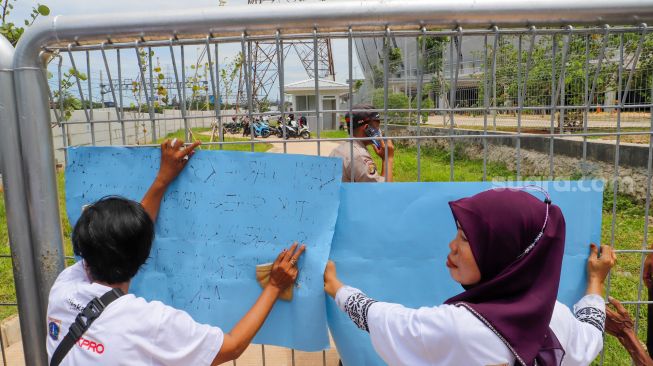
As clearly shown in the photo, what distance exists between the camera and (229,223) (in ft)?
5.16

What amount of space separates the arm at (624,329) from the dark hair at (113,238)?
61.1 inches

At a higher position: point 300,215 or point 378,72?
point 378,72

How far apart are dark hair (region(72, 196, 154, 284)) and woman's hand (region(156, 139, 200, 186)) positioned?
0.77 ft

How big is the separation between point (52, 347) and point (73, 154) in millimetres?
655

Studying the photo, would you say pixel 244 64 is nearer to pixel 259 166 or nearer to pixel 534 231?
pixel 259 166

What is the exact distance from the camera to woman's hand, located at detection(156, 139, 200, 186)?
5.08 feet

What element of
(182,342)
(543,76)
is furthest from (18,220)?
(543,76)

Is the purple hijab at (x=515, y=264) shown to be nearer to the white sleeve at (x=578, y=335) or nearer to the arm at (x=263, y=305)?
the white sleeve at (x=578, y=335)

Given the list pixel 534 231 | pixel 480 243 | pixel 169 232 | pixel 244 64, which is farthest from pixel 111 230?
pixel 534 231

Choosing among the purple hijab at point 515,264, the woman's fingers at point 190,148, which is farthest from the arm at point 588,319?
the woman's fingers at point 190,148

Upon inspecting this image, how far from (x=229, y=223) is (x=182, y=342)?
0.43m

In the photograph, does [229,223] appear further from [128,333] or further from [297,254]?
[128,333]

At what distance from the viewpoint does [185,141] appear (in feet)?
5.22

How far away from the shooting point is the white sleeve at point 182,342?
1.25m
